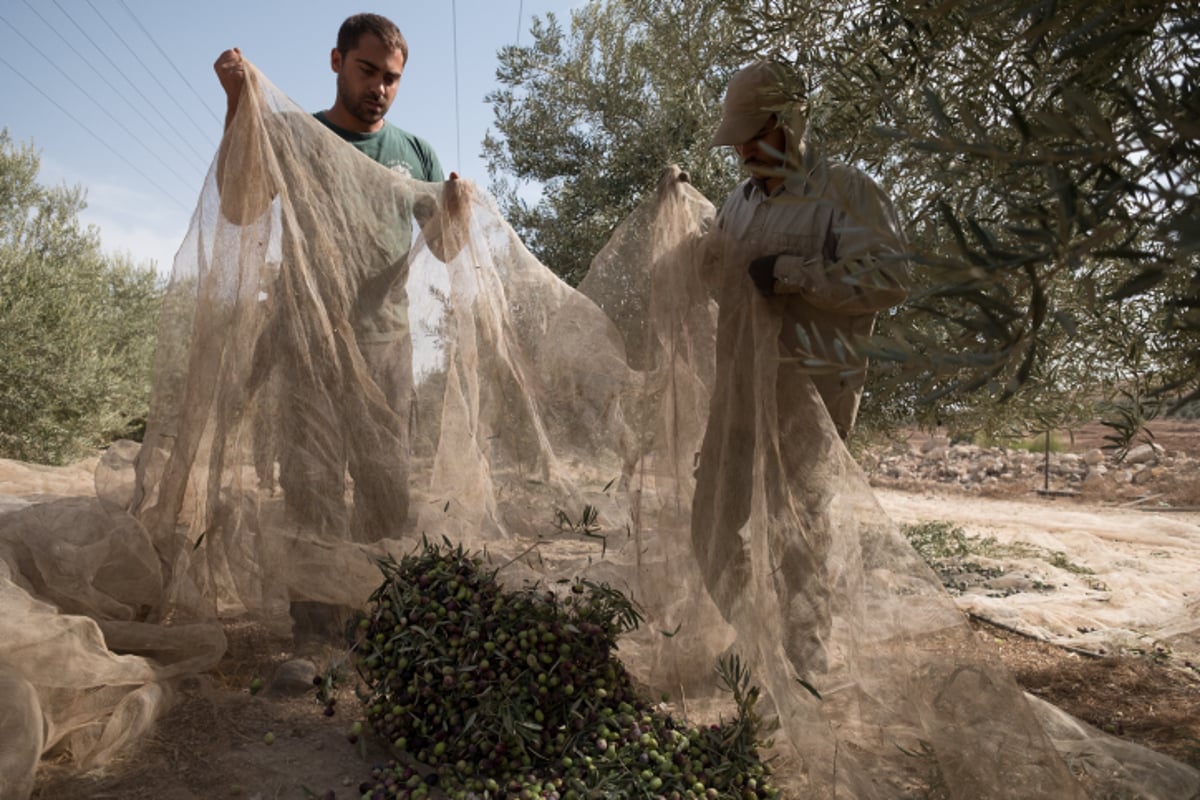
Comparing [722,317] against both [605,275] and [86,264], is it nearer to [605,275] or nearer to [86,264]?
[605,275]

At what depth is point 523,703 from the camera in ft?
8.64

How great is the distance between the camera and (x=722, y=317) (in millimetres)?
3080

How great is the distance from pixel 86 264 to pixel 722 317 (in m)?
10.8

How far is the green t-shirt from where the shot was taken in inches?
156

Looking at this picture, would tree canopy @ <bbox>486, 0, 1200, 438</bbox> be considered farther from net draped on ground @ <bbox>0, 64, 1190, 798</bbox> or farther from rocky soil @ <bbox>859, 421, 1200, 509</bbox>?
rocky soil @ <bbox>859, 421, 1200, 509</bbox>

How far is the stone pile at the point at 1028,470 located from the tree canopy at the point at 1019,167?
929 cm

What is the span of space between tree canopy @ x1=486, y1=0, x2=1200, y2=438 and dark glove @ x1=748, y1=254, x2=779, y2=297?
42 cm

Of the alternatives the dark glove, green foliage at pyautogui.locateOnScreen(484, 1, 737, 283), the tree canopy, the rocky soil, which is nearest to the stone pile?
the rocky soil

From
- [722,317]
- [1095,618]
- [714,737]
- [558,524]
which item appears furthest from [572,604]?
[1095,618]

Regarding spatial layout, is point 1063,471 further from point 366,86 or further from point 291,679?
point 291,679

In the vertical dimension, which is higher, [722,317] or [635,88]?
[635,88]

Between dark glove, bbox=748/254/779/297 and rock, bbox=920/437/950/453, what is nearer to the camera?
dark glove, bbox=748/254/779/297

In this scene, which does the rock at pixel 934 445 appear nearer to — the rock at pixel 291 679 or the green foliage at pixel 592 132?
the green foliage at pixel 592 132

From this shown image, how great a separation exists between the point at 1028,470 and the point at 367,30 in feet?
46.8
